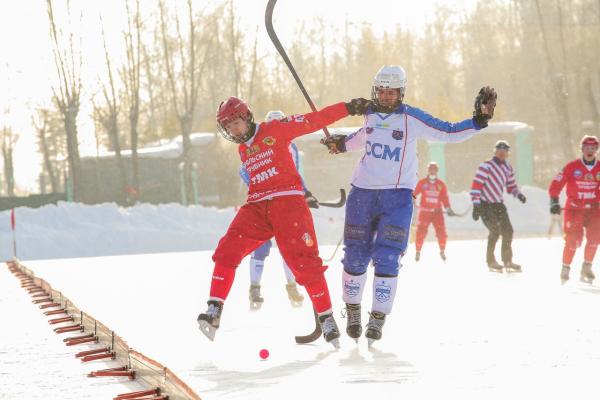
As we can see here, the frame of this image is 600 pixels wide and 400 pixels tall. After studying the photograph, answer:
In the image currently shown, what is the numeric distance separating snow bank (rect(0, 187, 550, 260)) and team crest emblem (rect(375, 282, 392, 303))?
1294cm

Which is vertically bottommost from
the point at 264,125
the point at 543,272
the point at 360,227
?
the point at 543,272

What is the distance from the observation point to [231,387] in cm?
445

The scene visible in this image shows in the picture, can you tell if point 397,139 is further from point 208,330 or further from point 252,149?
point 208,330

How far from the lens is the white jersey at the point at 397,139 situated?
6.03 meters

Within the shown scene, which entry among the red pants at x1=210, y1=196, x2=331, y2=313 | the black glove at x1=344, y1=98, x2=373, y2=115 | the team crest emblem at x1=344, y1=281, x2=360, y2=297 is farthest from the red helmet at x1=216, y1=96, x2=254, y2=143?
the team crest emblem at x1=344, y1=281, x2=360, y2=297

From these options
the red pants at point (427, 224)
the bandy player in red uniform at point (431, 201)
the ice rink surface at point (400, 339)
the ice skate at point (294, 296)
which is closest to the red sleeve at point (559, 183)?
the ice rink surface at point (400, 339)

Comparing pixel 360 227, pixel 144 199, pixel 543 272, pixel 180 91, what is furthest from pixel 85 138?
pixel 360 227

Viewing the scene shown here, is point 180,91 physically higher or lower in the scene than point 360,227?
higher

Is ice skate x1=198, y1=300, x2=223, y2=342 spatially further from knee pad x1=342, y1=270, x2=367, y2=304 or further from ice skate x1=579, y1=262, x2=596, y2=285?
ice skate x1=579, y1=262, x2=596, y2=285

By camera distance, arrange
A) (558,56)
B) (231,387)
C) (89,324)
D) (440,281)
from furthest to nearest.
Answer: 1. (558,56)
2. (440,281)
3. (89,324)
4. (231,387)

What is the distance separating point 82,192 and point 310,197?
25226 mm

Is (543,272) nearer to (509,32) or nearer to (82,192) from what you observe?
(82,192)

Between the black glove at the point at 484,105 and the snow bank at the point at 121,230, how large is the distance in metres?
13.0

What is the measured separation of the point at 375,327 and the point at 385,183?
36.4 inches
